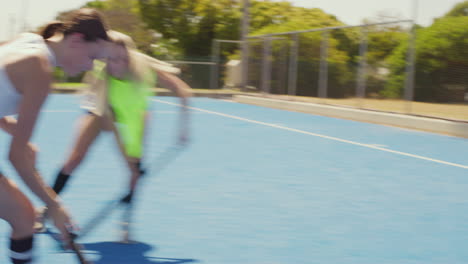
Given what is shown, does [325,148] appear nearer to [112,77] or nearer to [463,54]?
[463,54]

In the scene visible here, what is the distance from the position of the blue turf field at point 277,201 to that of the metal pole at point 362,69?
5.41 metres

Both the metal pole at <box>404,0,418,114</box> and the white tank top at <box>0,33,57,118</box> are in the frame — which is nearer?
the white tank top at <box>0,33,57,118</box>

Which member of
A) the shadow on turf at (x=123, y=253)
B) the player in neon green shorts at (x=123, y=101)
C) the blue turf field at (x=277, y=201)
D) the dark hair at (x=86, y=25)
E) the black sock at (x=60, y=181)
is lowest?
the blue turf field at (x=277, y=201)

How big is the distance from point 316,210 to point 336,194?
0.90 meters

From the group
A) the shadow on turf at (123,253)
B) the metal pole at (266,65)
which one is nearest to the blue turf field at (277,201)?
the shadow on turf at (123,253)

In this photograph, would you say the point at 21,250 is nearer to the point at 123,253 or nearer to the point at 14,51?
the point at 14,51

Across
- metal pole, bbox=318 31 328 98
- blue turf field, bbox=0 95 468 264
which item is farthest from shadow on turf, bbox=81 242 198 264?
metal pole, bbox=318 31 328 98

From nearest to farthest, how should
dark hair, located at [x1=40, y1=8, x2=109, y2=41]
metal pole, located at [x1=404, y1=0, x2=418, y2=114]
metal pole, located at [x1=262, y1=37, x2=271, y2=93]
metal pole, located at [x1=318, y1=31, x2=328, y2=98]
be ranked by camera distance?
dark hair, located at [x1=40, y1=8, x2=109, y2=41]
metal pole, located at [x1=404, y1=0, x2=418, y2=114]
metal pole, located at [x1=318, y1=31, x2=328, y2=98]
metal pole, located at [x1=262, y1=37, x2=271, y2=93]

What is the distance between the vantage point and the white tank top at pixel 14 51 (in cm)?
273

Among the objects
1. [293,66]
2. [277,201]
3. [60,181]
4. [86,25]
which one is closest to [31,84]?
[86,25]

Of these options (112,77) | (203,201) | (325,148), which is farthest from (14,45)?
(325,148)

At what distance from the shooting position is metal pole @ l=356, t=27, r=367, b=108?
57.0ft

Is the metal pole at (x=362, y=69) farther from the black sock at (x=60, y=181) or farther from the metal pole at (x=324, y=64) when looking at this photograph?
the black sock at (x=60, y=181)

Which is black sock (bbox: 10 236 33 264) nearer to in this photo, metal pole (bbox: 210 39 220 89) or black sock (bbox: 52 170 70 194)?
black sock (bbox: 52 170 70 194)
